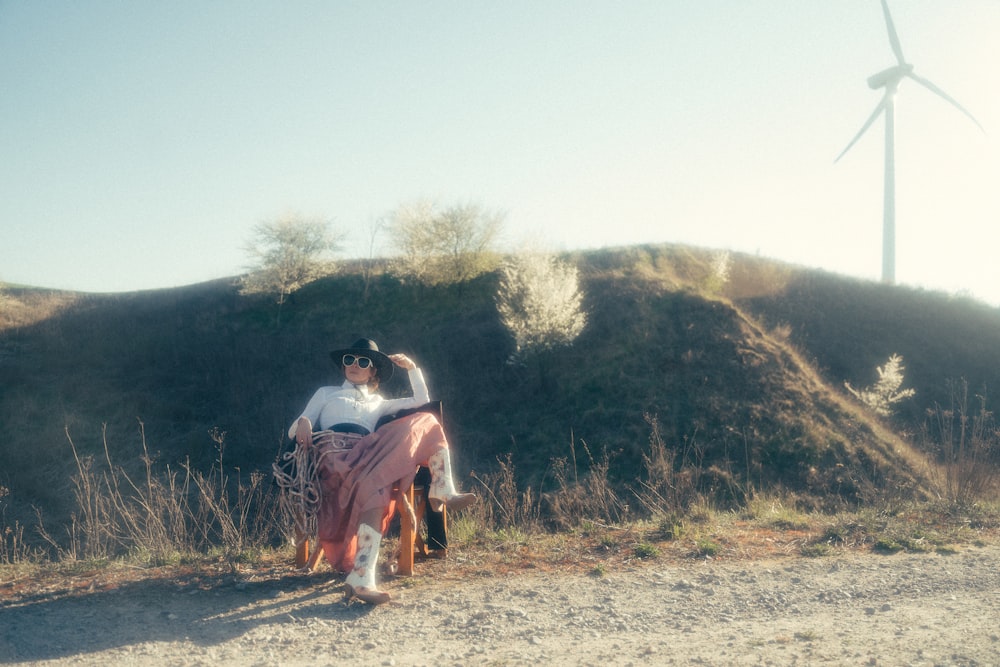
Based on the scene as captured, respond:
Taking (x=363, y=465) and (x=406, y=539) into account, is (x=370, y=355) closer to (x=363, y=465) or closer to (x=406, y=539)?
(x=363, y=465)

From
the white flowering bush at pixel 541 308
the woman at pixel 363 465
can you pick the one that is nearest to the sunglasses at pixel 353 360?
the woman at pixel 363 465

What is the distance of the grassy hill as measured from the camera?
21.1m

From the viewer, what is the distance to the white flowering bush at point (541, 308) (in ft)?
85.7

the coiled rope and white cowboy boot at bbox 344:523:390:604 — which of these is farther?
the coiled rope

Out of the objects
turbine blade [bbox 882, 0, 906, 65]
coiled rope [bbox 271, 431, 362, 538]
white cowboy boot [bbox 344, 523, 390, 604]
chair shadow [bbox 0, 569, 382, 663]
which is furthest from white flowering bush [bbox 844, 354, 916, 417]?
chair shadow [bbox 0, 569, 382, 663]

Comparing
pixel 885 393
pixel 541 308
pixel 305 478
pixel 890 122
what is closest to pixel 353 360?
pixel 305 478

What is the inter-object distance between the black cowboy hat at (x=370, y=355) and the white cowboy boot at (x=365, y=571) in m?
1.65

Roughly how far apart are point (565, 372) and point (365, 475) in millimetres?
21456

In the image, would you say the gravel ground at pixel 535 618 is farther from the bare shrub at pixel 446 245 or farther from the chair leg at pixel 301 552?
the bare shrub at pixel 446 245

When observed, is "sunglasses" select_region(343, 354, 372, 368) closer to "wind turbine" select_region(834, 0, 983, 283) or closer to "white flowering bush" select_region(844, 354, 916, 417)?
"white flowering bush" select_region(844, 354, 916, 417)

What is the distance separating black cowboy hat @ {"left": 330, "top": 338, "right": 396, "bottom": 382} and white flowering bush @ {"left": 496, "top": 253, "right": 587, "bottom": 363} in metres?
20.3

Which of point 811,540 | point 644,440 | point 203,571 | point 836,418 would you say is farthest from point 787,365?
point 203,571

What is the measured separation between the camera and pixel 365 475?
4.82 meters

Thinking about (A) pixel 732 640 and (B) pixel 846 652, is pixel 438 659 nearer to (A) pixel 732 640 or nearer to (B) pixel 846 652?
(A) pixel 732 640
